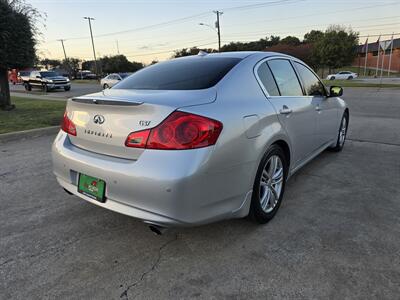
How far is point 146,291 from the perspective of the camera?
2.23m

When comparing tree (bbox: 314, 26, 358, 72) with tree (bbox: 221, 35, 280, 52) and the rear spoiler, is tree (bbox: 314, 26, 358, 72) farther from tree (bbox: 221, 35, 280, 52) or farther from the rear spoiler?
the rear spoiler

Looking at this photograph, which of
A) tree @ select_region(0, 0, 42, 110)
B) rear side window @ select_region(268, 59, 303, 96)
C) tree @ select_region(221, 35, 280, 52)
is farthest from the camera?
tree @ select_region(221, 35, 280, 52)

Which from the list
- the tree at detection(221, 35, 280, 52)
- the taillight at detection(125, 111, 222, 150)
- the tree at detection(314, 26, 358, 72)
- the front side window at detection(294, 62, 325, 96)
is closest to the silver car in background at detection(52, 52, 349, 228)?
the taillight at detection(125, 111, 222, 150)

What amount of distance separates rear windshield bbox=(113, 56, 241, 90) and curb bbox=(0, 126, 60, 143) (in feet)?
14.6

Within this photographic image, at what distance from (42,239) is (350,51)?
6667 centimetres

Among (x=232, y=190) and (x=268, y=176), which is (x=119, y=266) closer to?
(x=232, y=190)

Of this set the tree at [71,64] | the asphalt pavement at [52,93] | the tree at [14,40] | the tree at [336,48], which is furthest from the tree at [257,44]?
the tree at [14,40]

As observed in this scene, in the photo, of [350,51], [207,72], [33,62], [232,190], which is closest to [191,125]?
[232,190]

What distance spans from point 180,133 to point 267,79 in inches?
55.9

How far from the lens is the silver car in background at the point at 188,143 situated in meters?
2.25

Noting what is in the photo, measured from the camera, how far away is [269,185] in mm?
3139

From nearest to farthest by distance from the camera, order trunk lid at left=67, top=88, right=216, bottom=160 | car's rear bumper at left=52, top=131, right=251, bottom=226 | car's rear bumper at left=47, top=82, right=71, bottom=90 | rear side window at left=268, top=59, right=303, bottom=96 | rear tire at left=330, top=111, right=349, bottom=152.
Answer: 1. car's rear bumper at left=52, top=131, right=251, bottom=226
2. trunk lid at left=67, top=88, right=216, bottom=160
3. rear side window at left=268, top=59, right=303, bottom=96
4. rear tire at left=330, top=111, right=349, bottom=152
5. car's rear bumper at left=47, top=82, right=71, bottom=90

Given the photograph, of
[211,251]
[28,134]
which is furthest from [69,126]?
[28,134]

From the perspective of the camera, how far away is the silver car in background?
2250mm
